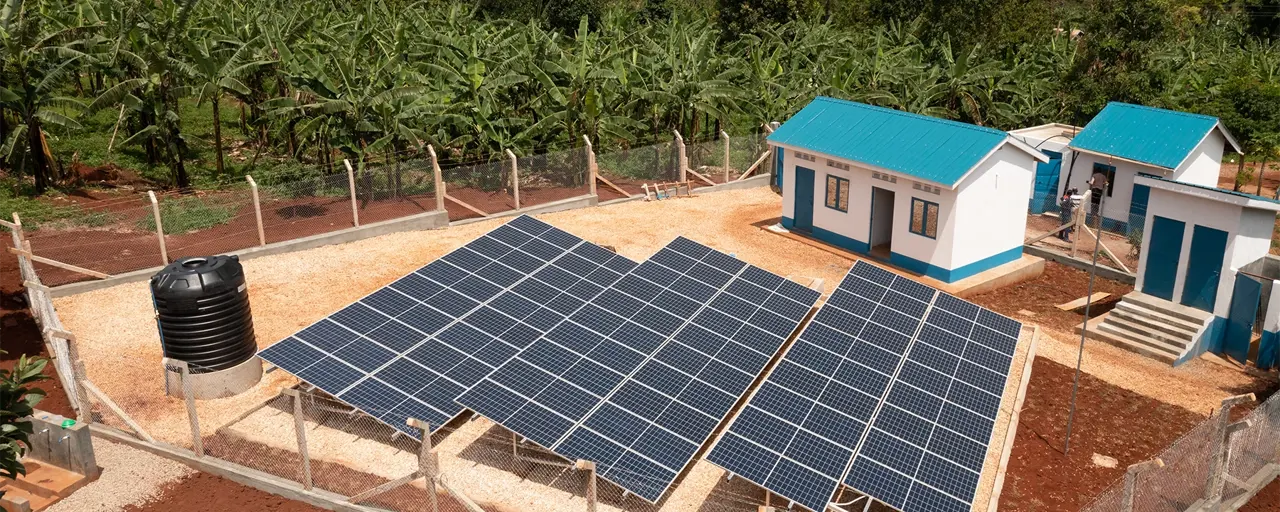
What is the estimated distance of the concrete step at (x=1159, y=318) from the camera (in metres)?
19.9

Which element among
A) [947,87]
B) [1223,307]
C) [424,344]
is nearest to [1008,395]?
[1223,307]

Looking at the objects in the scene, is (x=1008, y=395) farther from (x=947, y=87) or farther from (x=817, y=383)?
(x=947, y=87)

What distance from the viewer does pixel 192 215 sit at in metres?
23.1

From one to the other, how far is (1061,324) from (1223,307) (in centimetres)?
316

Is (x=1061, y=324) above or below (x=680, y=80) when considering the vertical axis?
below

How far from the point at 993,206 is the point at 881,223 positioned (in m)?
3.05

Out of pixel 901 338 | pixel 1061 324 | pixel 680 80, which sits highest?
pixel 680 80

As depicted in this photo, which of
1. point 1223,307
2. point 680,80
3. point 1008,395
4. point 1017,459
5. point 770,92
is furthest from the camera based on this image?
point 770,92

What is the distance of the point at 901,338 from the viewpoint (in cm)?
1634

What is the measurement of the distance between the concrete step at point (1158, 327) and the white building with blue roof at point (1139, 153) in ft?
16.9

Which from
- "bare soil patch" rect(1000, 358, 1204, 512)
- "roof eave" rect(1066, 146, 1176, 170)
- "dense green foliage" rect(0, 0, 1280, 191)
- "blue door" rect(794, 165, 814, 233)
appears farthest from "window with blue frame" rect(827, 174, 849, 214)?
"bare soil patch" rect(1000, 358, 1204, 512)

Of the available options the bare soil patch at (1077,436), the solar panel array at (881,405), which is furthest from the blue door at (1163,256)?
the solar panel array at (881,405)

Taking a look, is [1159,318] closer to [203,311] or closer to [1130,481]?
[1130,481]

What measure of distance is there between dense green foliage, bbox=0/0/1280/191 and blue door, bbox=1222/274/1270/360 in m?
15.0
